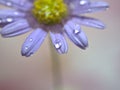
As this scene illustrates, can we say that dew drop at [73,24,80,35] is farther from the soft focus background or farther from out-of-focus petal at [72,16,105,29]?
the soft focus background

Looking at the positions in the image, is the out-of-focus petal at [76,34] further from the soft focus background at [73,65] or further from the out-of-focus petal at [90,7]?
the soft focus background at [73,65]

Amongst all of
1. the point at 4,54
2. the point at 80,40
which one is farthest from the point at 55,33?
the point at 4,54

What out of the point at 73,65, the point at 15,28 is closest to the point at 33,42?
the point at 15,28

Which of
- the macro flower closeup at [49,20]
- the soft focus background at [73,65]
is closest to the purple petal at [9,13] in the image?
the macro flower closeup at [49,20]

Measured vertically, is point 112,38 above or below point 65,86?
above

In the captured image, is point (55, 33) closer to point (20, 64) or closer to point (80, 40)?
point (80, 40)

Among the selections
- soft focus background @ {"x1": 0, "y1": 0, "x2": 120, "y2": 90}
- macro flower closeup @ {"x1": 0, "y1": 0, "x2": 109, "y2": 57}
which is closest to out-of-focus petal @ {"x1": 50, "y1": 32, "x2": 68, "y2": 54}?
macro flower closeup @ {"x1": 0, "y1": 0, "x2": 109, "y2": 57}
